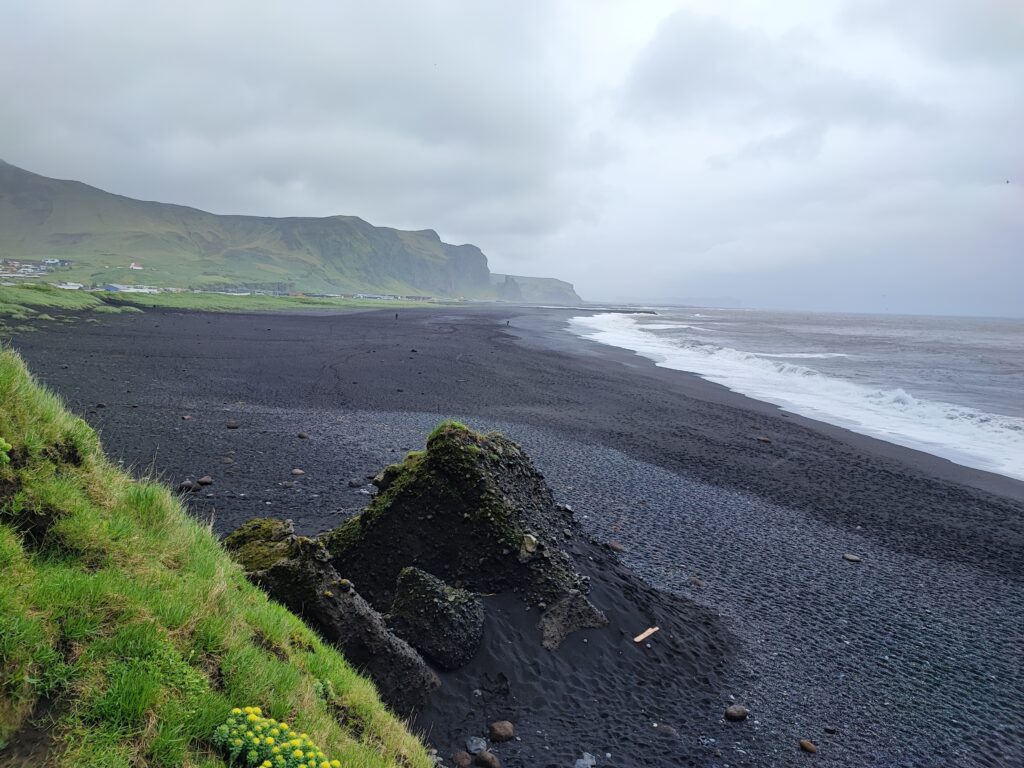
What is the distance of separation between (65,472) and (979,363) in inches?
2489

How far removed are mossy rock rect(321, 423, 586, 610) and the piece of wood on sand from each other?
83 cm

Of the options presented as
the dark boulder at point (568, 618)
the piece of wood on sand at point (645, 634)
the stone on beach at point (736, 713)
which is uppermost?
the dark boulder at point (568, 618)

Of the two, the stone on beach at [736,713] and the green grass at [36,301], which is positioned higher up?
the green grass at [36,301]

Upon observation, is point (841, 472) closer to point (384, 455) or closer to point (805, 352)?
point (384, 455)

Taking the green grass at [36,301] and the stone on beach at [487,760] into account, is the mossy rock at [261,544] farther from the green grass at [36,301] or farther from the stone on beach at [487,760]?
the green grass at [36,301]

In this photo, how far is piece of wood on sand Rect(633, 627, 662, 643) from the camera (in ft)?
21.3

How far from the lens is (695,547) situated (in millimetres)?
9578

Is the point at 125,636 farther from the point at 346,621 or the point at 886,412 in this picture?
the point at 886,412

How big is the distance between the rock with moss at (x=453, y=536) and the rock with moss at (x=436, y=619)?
48cm

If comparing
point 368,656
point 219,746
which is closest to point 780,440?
point 368,656

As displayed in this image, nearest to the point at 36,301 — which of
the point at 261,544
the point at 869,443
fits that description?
the point at 261,544

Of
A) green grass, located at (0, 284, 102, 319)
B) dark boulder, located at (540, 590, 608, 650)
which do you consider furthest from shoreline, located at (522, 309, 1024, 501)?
green grass, located at (0, 284, 102, 319)

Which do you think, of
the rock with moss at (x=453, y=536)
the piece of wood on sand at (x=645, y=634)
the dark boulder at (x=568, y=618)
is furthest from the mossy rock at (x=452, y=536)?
the piece of wood on sand at (x=645, y=634)

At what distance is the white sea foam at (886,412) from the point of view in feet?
62.8
